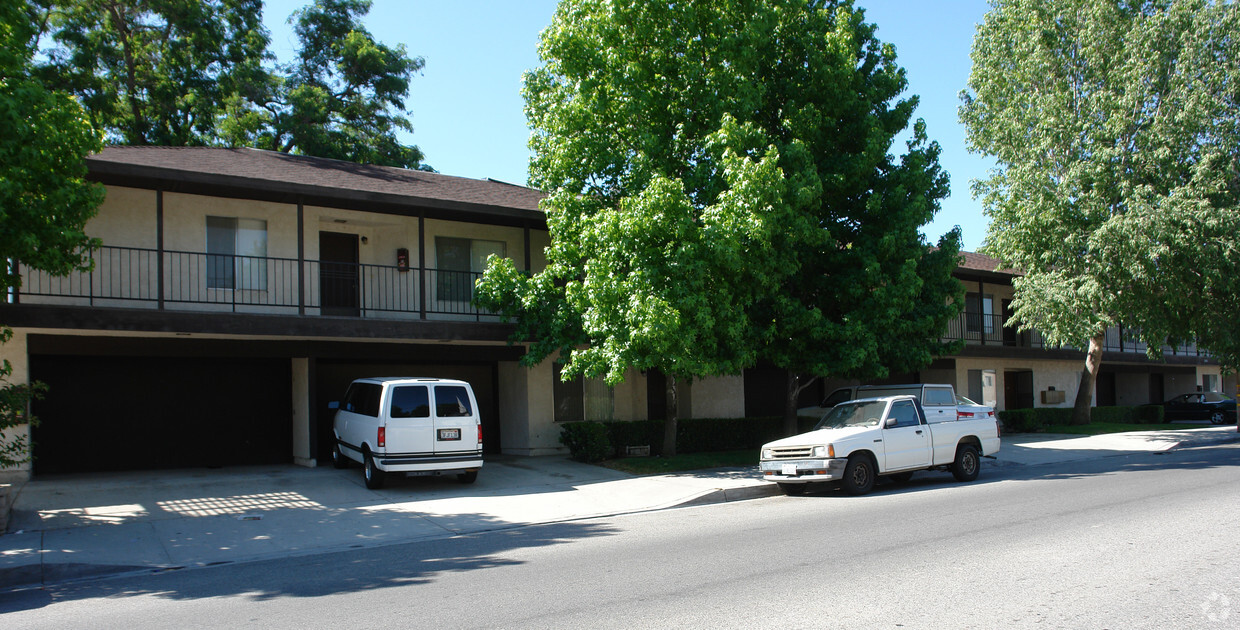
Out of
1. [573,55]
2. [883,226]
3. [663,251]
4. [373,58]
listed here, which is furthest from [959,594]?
[373,58]

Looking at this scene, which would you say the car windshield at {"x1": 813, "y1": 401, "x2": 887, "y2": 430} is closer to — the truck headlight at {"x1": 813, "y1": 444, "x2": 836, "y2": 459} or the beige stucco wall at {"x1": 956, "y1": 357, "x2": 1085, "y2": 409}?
the truck headlight at {"x1": 813, "y1": 444, "x2": 836, "y2": 459}

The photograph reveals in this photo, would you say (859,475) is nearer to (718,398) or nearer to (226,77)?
(718,398)

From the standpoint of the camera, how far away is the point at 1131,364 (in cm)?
3731

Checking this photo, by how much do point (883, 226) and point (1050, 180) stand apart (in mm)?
11173

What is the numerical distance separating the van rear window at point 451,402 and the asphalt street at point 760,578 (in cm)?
355

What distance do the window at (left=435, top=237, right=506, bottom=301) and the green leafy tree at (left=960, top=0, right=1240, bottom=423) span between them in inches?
641

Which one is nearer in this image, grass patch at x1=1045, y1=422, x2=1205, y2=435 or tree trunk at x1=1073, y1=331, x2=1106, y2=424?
grass patch at x1=1045, y1=422, x2=1205, y2=435

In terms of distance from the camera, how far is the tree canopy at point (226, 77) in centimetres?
2842

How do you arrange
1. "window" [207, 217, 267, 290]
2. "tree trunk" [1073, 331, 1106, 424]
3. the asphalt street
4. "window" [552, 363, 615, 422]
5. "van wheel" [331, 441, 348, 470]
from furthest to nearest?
1. "tree trunk" [1073, 331, 1106, 424]
2. "window" [552, 363, 615, 422]
3. "window" [207, 217, 267, 290]
4. "van wheel" [331, 441, 348, 470]
5. the asphalt street

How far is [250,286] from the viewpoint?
16891 mm

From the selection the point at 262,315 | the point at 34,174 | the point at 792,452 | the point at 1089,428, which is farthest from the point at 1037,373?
the point at 34,174

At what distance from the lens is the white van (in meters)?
13.7

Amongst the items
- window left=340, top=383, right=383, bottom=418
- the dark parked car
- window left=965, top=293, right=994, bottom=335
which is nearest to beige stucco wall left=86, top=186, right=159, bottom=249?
window left=340, top=383, right=383, bottom=418

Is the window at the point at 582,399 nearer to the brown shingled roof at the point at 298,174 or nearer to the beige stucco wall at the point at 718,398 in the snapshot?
the beige stucco wall at the point at 718,398
